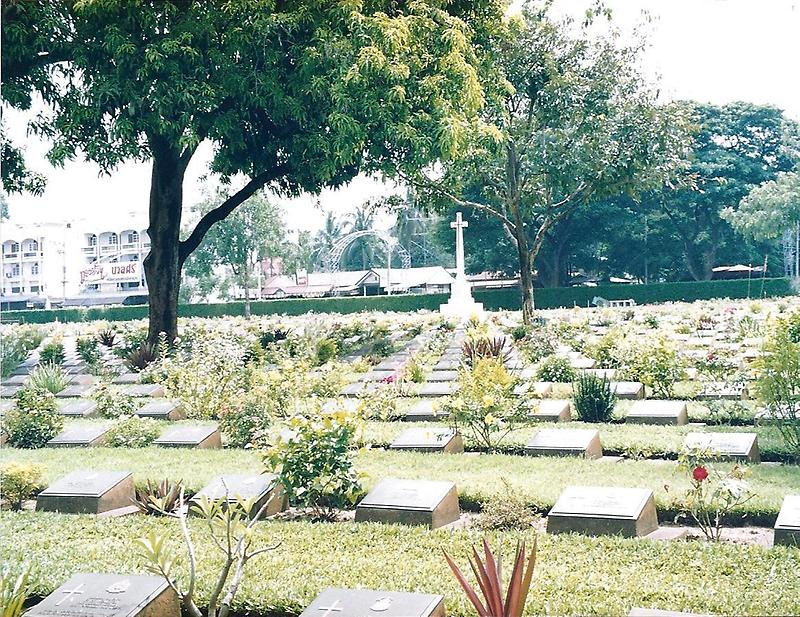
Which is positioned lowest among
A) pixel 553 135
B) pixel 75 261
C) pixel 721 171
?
pixel 75 261

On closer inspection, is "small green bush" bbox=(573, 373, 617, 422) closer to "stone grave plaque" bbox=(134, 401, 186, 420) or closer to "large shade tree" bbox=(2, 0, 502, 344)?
"large shade tree" bbox=(2, 0, 502, 344)

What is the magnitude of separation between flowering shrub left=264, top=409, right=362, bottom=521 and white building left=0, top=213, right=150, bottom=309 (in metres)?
1.91

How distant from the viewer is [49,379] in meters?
7.80

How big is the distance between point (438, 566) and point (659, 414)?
303cm

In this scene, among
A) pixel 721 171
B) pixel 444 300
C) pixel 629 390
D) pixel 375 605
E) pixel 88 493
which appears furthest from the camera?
pixel 444 300

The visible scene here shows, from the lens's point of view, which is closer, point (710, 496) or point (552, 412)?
point (710, 496)

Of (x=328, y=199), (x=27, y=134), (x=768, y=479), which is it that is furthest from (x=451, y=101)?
(x=768, y=479)

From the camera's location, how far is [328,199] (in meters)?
7.79

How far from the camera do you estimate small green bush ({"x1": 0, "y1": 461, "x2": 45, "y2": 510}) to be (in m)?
4.18

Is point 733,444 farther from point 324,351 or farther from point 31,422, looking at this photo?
point 324,351

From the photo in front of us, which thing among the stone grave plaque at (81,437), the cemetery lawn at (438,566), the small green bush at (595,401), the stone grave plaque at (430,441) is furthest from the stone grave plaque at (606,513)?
the stone grave plaque at (81,437)

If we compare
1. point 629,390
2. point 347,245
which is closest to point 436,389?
point 629,390

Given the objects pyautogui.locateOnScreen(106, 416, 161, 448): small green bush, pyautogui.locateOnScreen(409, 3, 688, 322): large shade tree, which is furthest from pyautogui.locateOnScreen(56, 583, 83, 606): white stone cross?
pyautogui.locateOnScreen(409, 3, 688, 322): large shade tree

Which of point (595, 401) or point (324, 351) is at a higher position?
point (324, 351)
